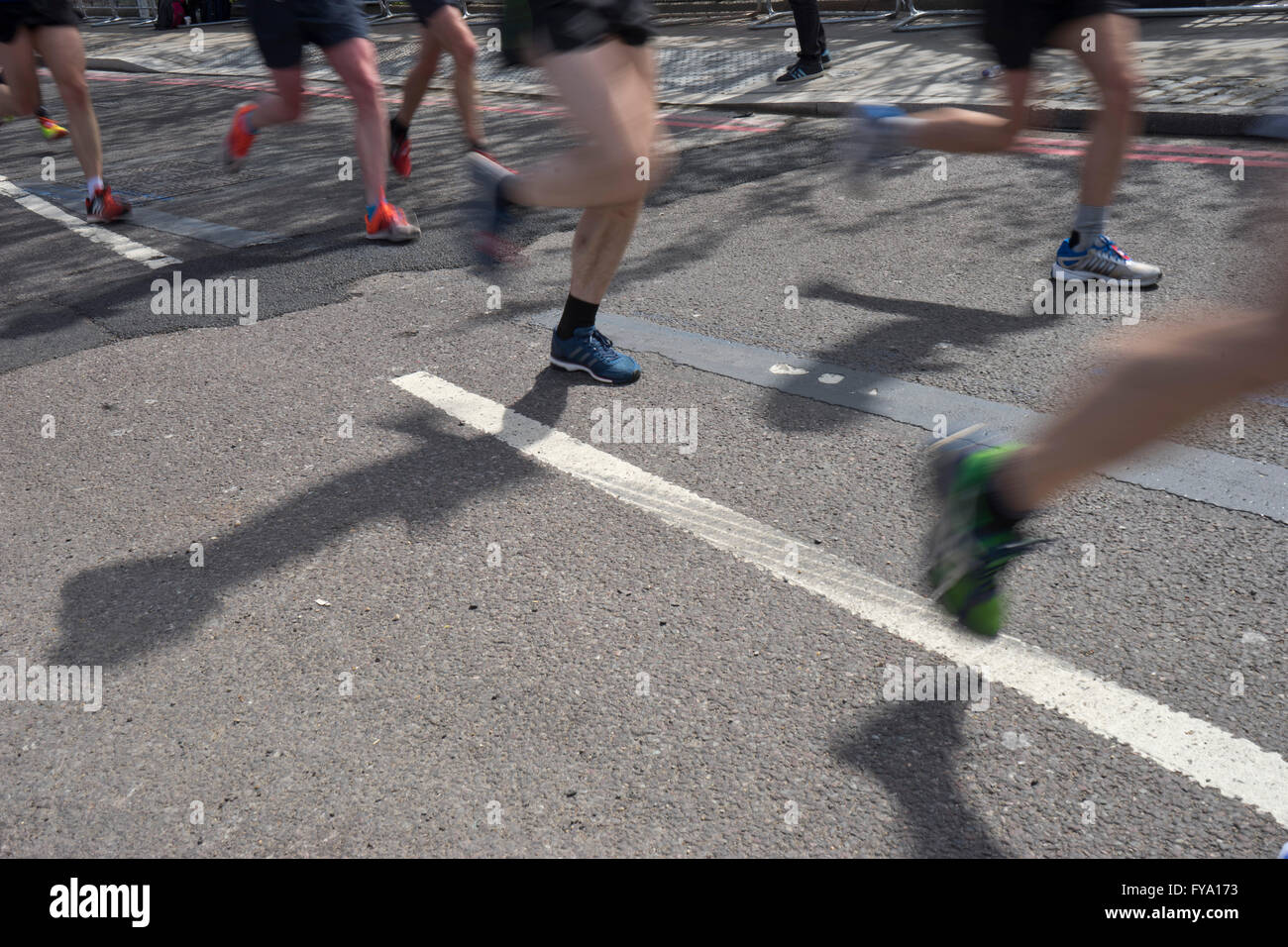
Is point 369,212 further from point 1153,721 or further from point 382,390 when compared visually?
point 1153,721

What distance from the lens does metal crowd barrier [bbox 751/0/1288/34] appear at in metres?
9.75

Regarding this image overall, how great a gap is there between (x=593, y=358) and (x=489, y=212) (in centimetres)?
67

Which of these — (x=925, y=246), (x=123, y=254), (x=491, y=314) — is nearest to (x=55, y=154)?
(x=123, y=254)

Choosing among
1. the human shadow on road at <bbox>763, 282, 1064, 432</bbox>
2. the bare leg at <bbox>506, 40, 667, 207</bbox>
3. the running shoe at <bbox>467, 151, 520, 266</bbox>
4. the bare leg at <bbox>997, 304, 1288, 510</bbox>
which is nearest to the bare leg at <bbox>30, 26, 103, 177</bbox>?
the running shoe at <bbox>467, 151, 520, 266</bbox>

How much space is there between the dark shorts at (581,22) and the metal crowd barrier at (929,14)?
20.6 feet

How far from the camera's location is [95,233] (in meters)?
6.64

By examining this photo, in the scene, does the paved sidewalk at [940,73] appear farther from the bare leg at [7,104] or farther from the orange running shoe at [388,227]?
the bare leg at [7,104]

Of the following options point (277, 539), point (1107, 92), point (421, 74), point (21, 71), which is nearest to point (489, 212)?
point (277, 539)

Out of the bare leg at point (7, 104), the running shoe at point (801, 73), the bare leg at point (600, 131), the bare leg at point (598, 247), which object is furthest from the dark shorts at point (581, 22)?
the running shoe at point (801, 73)

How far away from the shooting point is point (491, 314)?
488 cm

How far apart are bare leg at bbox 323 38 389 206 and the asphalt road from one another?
1.86 ft

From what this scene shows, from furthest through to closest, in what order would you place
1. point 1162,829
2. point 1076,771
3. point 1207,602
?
1. point 1207,602
2. point 1076,771
3. point 1162,829

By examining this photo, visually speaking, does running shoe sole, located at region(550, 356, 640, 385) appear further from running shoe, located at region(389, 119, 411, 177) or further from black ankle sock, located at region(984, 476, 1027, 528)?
running shoe, located at region(389, 119, 411, 177)

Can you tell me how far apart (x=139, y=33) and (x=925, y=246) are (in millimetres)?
20148
